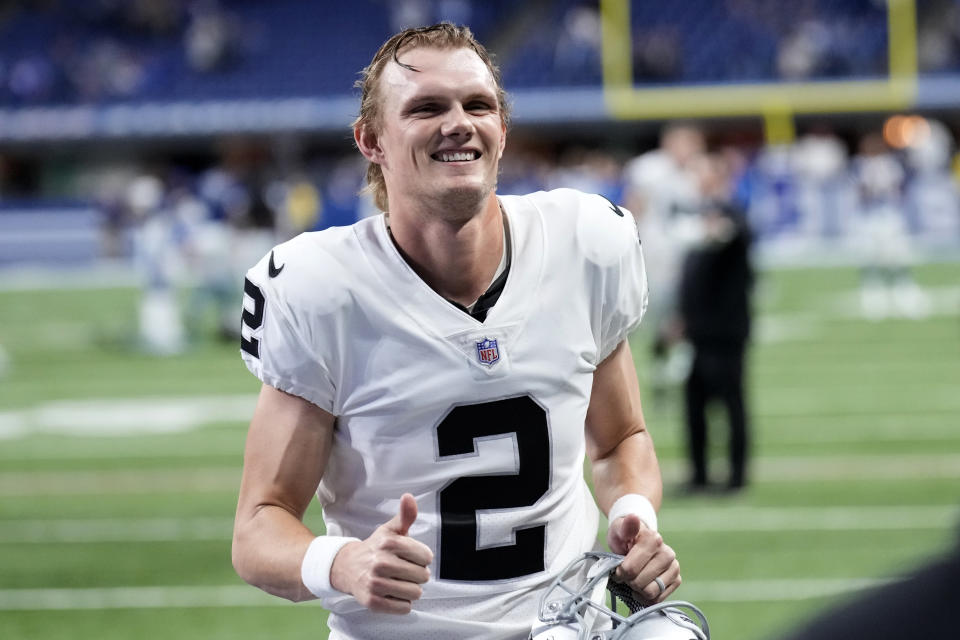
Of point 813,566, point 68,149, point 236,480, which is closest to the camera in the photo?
point 813,566

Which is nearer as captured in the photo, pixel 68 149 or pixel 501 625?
pixel 501 625

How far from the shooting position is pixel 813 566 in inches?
244

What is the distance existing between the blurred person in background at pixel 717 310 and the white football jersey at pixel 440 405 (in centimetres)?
503

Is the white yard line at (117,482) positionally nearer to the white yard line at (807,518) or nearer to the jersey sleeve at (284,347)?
the white yard line at (807,518)

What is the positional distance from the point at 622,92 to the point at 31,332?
503 inches

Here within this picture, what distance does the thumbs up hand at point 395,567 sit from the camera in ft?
6.64

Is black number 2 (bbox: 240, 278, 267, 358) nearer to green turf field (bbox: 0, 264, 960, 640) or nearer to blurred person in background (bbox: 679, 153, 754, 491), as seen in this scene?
green turf field (bbox: 0, 264, 960, 640)

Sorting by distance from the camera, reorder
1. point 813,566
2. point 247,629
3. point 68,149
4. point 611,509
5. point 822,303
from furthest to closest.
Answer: point 68,149 < point 822,303 < point 813,566 < point 247,629 < point 611,509

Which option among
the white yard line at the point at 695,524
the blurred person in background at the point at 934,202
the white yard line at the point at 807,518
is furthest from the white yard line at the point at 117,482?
the blurred person in background at the point at 934,202

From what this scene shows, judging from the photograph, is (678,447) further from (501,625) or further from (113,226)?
(113,226)

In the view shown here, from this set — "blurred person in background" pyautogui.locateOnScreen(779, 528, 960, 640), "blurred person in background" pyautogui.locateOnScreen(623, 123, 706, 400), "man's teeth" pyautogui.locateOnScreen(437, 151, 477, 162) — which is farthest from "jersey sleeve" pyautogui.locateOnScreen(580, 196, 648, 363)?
"blurred person in background" pyautogui.locateOnScreen(623, 123, 706, 400)

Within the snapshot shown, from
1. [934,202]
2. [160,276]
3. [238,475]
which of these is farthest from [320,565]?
[934,202]

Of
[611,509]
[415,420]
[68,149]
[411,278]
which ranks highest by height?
[68,149]

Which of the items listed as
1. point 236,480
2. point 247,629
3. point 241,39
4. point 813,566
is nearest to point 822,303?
point 236,480
